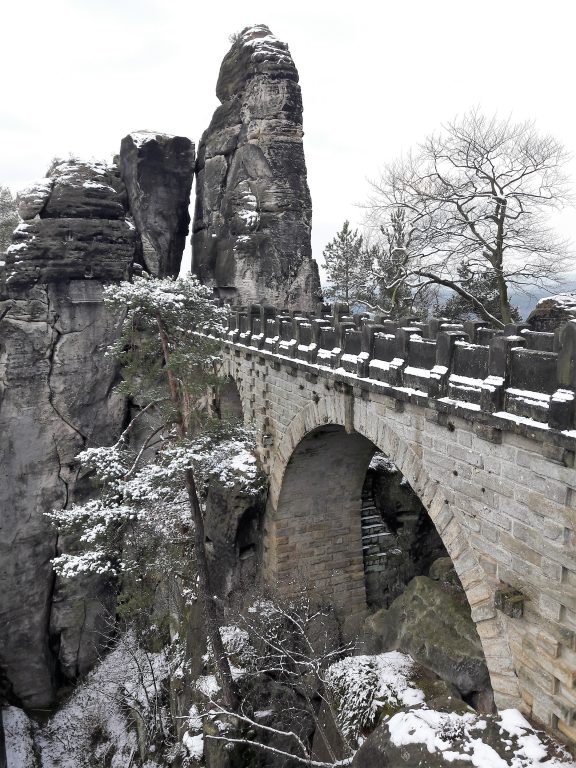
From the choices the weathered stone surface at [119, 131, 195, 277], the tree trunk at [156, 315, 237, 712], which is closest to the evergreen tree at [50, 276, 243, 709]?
the tree trunk at [156, 315, 237, 712]

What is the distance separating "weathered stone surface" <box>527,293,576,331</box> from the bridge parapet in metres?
4.05

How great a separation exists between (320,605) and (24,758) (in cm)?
1224

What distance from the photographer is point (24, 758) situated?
17297 mm

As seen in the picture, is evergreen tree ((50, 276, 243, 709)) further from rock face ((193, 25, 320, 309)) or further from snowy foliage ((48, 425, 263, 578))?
rock face ((193, 25, 320, 309))

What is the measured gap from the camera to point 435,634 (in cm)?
924

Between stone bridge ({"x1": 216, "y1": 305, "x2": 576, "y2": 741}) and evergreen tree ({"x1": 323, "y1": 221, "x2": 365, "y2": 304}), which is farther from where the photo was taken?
evergreen tree ({"x1": 323, "y1": 221, "x2": 365, "y2": 304})

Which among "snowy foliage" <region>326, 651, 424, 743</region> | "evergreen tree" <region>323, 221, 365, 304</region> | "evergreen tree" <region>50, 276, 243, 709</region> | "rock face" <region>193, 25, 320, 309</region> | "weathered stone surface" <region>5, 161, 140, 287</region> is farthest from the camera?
"evergreen tree" <region>323, 221, 365, 304</region>

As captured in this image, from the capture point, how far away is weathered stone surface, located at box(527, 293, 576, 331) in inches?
451

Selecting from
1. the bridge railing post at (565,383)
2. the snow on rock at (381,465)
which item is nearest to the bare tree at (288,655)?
the snow on rock at (381,465)

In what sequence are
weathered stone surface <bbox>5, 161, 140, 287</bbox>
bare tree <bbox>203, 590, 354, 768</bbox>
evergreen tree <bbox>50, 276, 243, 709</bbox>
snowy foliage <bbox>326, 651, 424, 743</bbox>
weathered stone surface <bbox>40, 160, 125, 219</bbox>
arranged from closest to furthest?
snowy foliage <bbox>326, 651, 424, 743</bbox> < bare tree <bbox>203, 590, 354, 768</bbox> < evergreen tree <bbox>50, 276, 243, 709</bbox> < weathered stone surface <bbox>5, 161, 140, 287</bbox> < weathered stone surface <bbox>40, 160, 125, 219</bbox>

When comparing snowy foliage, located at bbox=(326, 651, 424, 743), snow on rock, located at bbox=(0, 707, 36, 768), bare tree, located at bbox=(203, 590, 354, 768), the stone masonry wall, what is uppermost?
the stone masonry wall

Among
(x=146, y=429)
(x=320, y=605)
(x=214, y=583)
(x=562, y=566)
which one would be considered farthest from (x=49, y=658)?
(x=562, y=566)

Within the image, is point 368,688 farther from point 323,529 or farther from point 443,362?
point 443,362

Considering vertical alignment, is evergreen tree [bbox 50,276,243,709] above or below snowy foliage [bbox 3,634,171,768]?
above
